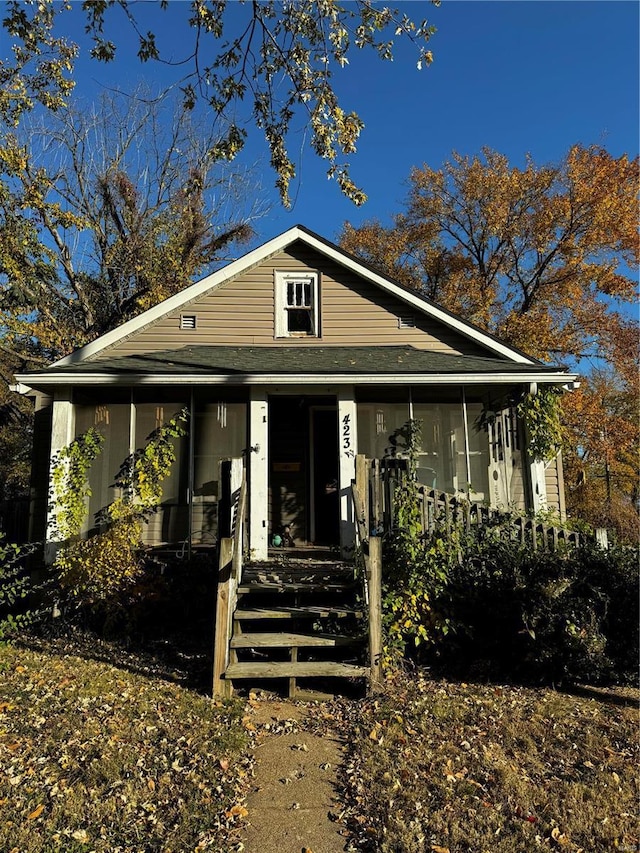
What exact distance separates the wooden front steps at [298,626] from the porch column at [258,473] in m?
0.60

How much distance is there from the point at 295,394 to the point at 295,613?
13.3 ft

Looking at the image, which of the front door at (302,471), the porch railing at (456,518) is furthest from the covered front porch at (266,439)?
the porch railing at (456,518)

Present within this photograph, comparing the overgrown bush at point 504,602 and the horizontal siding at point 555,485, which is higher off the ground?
the horizontal siding at point 555,485

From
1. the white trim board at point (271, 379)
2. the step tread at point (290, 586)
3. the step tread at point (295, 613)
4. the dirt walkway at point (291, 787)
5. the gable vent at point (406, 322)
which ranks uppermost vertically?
the gable vent at point (406, 322)

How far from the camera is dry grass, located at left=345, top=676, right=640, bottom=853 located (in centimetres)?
346

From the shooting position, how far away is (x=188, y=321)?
10.9m

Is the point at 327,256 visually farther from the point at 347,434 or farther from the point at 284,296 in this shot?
the point at 347,434

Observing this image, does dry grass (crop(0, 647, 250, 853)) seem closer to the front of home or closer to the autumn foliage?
the front of home

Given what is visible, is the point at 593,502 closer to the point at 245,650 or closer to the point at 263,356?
the point at 263,356

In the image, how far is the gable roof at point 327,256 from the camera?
1063 centimetres

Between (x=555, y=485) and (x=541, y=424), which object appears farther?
(x=555, y=485)

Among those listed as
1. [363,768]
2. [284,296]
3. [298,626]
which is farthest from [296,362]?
[363,768]

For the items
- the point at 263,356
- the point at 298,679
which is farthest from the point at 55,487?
the point at 298,679

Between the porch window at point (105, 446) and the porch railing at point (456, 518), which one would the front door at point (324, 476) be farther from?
the porch railing at point (456, 518)
